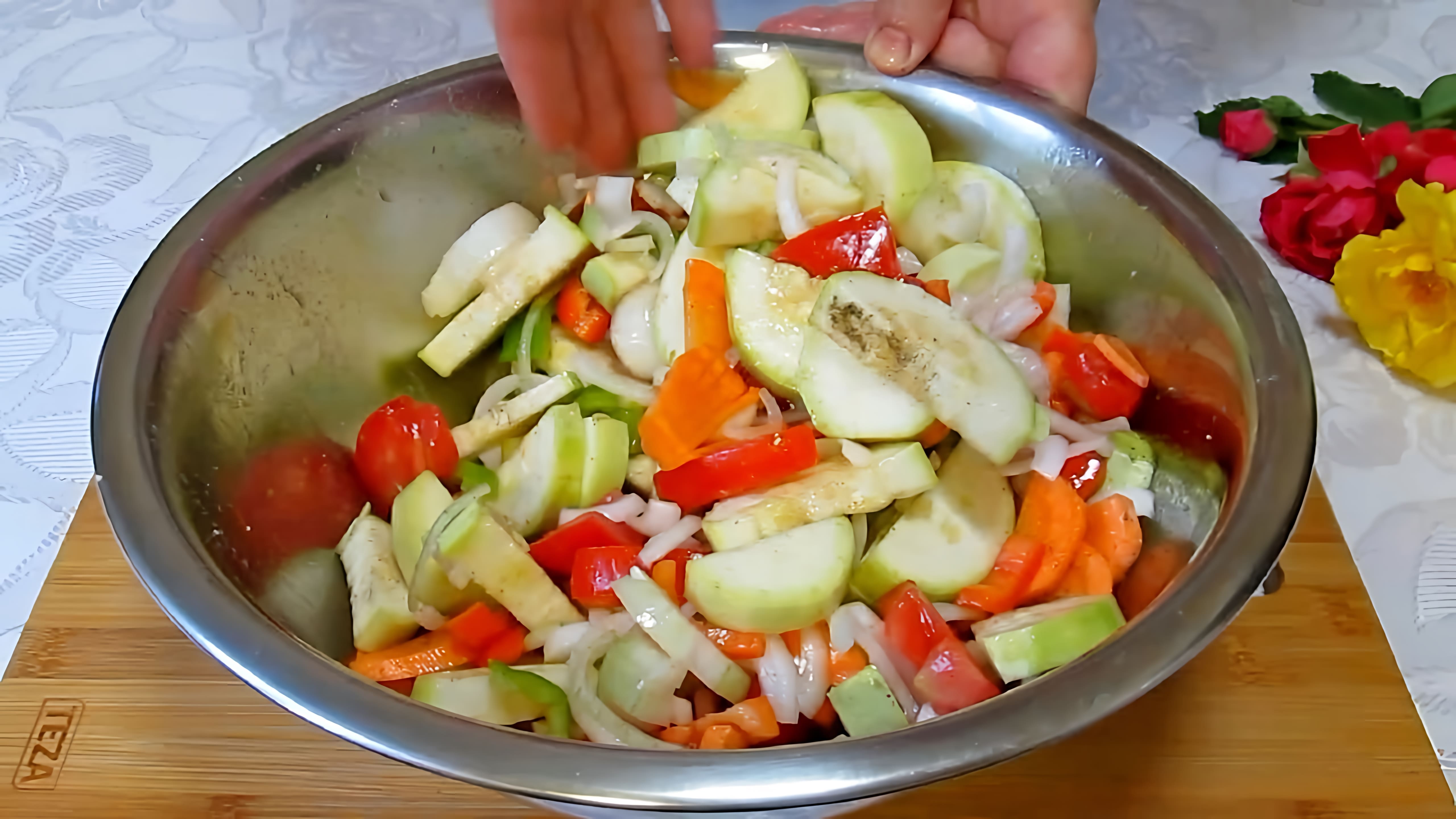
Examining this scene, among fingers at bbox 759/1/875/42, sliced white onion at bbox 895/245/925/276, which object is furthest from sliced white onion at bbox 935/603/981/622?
fingers at bbox 759/1/875/42

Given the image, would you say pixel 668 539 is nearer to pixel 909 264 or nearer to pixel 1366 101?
pixel 909 264

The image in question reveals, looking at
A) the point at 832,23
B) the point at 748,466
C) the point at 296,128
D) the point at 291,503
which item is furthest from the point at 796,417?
the point at 296,128

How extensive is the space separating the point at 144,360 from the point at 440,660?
30cm

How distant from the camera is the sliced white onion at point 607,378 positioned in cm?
93

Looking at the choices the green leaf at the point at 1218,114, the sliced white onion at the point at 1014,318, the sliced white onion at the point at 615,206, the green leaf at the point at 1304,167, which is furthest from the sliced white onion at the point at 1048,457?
the green leaf at the point at 1218,114

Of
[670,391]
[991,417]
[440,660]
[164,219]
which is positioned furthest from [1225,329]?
[164,219]

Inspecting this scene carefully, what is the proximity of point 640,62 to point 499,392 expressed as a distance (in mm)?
336

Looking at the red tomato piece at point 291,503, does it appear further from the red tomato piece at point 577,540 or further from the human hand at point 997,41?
the human hand at point 997,41

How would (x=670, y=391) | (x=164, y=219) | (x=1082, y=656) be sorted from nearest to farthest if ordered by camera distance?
1. (x=1082, y=656)
2. (x=670, y=391)
3. (x=164, y=219)

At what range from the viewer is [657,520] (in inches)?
33.0

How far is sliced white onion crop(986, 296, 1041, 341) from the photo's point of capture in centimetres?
90

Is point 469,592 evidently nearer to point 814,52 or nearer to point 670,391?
point 670,391

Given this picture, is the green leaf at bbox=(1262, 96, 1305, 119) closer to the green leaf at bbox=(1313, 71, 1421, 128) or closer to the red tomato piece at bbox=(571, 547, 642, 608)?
the green leaf at bbox=(1313, 71, 1421, 128)

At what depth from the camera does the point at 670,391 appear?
854 millimetres
